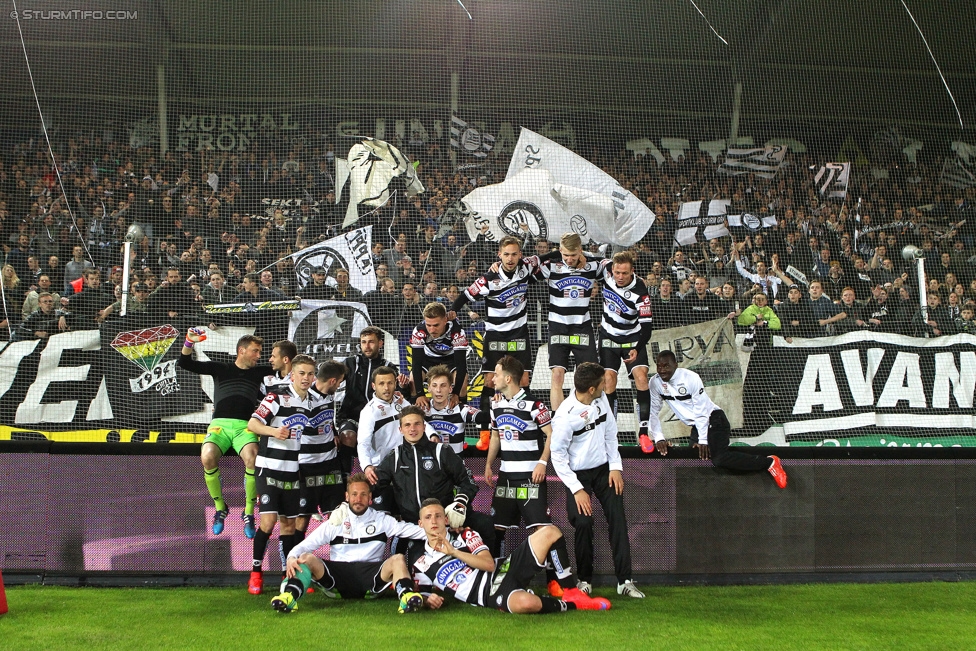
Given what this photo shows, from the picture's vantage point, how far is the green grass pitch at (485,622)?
412cm

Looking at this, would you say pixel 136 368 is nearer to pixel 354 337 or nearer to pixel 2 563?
pixel 354 337

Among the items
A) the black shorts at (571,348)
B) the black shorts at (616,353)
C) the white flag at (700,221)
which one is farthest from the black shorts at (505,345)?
the white flag at (700,221)

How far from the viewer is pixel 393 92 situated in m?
11.2

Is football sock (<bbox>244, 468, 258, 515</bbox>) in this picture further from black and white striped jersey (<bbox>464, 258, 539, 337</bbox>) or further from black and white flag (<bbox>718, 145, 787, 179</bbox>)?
black and white flag (<bbox>718, 145, 787, 179</bbox>)

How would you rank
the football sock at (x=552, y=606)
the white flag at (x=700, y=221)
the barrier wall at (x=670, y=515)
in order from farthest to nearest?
the white flag at (x=700, y=221) → the barrier wall at (x=670, y=515) → the football sock at (x=552, y=606)

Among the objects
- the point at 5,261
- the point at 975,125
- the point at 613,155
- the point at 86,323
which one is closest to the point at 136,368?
the point at 86,323

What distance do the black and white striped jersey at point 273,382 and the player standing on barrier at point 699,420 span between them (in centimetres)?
284

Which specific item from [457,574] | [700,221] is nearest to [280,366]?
[457,574]

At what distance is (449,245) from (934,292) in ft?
18.9

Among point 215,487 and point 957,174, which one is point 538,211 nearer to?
point 215,487

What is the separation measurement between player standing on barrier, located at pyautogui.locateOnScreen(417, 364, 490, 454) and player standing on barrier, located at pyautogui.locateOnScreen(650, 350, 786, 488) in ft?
4.93

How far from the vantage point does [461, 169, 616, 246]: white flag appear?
9.86 metres

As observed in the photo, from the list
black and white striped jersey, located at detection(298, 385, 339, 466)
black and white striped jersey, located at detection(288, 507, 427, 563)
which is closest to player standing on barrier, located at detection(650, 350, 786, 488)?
black and white striped jersey, located at detection(288, 507, 427, 563)

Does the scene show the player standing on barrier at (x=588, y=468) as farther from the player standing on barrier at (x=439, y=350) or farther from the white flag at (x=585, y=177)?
the white flag at (x=585, y=177)
